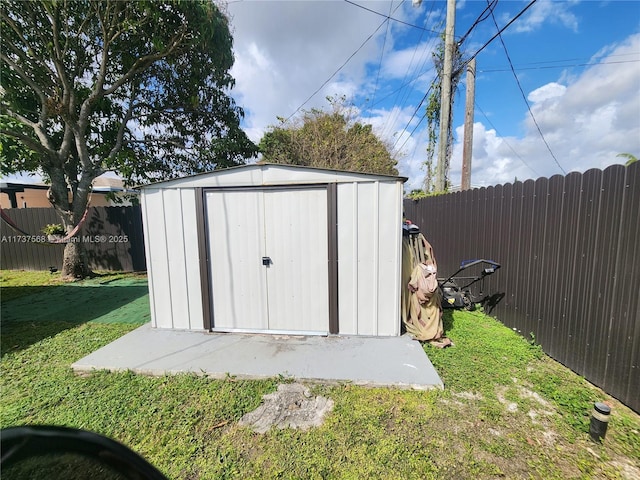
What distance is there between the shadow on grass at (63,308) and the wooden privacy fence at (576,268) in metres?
5.55

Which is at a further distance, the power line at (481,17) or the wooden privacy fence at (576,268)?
the power line at (481,17)

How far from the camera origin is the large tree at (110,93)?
543 cm

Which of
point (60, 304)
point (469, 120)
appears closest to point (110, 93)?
point (60, 304)

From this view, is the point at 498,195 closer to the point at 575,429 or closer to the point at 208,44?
the point at 575,429

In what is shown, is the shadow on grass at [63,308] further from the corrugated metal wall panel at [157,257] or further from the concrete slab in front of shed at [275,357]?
the concrete slab in front of shed at [275,357]

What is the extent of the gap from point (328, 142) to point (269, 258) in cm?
993

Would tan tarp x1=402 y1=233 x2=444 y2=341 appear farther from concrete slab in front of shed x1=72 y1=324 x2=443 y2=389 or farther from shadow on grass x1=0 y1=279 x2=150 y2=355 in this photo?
shadow on grass x1=0 y1=279 x2=150 y2=355

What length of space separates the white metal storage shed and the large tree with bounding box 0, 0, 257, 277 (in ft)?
13.9

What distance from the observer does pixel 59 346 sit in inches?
141

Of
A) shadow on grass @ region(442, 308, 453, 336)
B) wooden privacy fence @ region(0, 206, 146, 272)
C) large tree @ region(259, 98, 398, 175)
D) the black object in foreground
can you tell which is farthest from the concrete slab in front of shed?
large tree @ region(259, 98, 398, 175)

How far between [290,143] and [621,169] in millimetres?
12002

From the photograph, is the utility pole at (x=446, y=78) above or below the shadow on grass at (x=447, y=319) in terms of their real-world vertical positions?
above

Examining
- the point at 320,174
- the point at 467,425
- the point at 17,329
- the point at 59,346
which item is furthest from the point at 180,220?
the point at 467,425

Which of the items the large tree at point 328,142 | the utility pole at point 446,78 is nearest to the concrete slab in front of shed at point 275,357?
the utility pole at point 446,78
